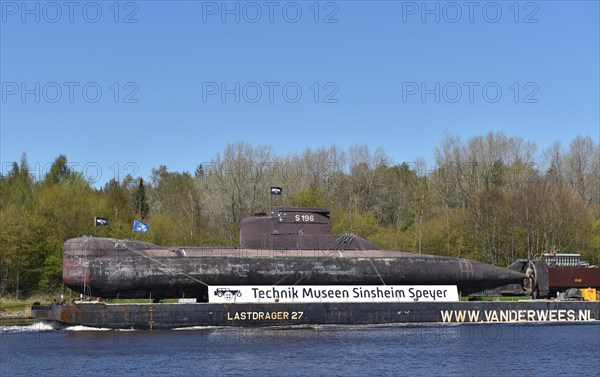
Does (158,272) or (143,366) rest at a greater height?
(158,272)

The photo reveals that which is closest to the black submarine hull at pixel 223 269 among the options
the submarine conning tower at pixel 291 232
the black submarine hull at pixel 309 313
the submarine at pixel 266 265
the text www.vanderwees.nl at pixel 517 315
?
the submarine at pixel 266 265

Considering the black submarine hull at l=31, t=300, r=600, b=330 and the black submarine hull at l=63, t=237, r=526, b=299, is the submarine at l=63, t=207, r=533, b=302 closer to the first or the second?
the black submarine hull at l=63, t=237, r=526, b=299

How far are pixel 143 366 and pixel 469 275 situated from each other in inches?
1203

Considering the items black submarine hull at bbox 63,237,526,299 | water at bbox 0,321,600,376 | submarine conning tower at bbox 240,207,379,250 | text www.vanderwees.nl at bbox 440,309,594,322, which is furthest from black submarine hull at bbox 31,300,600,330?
submarine conning tower at bbox 240,207,379,250

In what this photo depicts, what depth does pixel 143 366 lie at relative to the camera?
42.9 m

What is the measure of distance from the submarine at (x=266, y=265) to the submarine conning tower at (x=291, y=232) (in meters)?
0.08

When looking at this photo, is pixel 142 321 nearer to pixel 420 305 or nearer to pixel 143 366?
pixel 143 366

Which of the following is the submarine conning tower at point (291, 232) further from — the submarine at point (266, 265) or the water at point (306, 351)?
the water at point (306, 351)

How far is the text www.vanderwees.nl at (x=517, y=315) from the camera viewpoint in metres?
61.6

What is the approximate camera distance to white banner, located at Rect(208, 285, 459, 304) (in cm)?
5894

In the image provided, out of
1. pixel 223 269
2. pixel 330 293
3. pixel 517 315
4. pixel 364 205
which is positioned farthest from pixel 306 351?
pixel 364 205

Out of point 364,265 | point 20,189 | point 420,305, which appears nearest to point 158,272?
point 364,265

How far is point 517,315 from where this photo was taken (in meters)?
62.8

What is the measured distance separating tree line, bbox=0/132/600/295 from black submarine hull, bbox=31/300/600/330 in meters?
14.8
